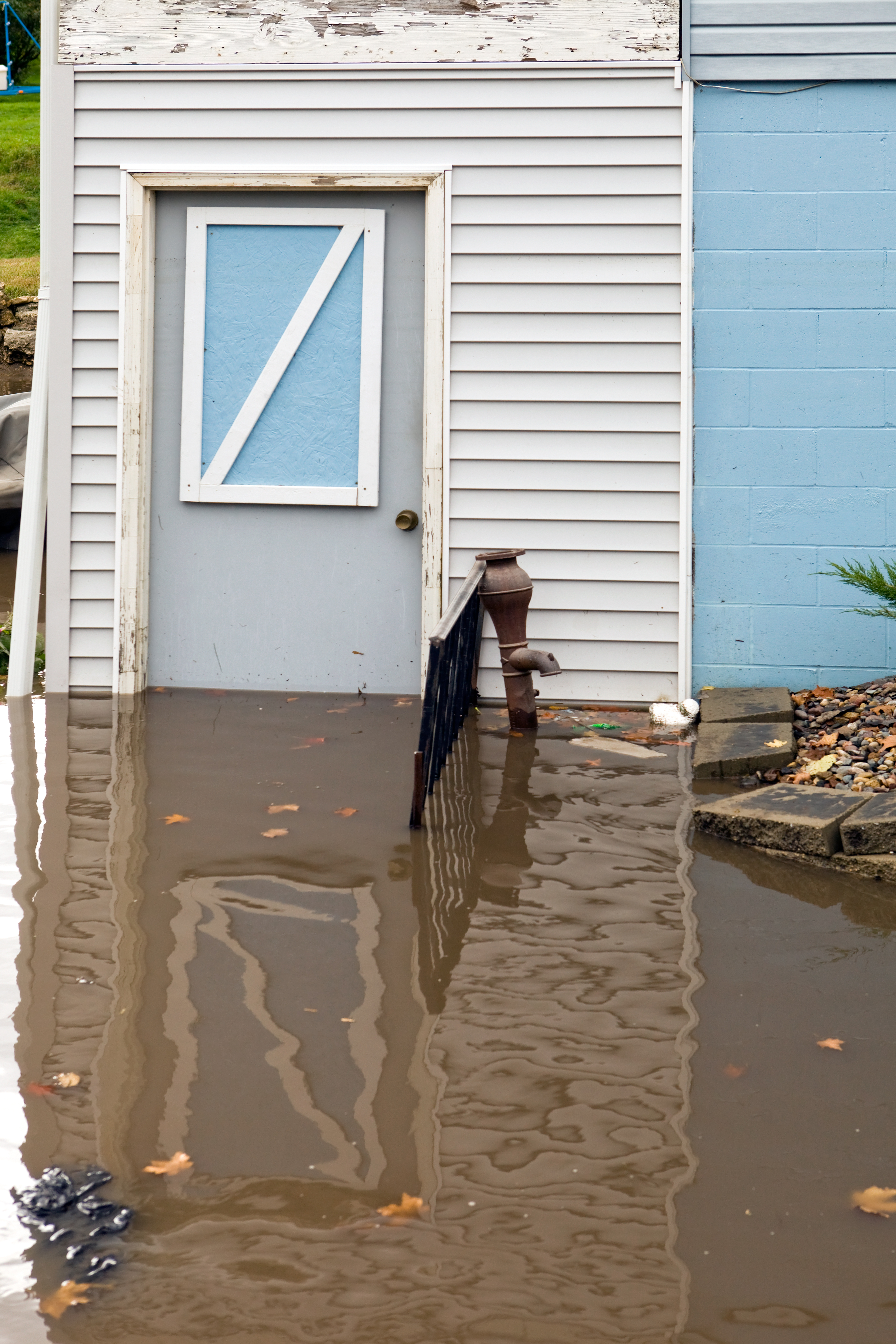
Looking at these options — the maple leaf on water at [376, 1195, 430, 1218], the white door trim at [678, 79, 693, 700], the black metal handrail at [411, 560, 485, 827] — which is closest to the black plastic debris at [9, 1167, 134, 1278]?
the maple leaf on water at [376, 1195, 430, 1218]

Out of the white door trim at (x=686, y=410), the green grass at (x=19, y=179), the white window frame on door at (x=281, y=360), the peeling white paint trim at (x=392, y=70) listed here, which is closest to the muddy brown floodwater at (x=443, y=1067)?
the white door trim at (x=686, y=410)

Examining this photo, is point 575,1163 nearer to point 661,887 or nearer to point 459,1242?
point 459,1242

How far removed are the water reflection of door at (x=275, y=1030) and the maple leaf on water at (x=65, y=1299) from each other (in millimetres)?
380

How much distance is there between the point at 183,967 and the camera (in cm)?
353

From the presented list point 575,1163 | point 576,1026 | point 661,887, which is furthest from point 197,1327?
point 661,887

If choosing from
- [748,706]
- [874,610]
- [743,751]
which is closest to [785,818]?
[743,751]

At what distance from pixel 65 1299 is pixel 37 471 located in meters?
5.21

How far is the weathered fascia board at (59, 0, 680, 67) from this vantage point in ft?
20.7

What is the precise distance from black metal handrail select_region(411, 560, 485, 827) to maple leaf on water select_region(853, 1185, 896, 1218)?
221cm

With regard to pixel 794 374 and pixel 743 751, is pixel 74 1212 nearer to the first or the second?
pixel 743 751

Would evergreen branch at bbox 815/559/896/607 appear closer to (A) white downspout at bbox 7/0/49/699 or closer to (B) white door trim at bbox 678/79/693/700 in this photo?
(B) white door trim at bbox 678/79/693/700

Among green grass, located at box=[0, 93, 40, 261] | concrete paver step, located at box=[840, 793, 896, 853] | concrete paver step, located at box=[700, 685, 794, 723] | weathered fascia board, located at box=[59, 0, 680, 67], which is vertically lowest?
concrete paver step, located at box=[840, 793, 896, 853]

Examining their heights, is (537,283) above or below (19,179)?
below

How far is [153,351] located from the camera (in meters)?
6.73
